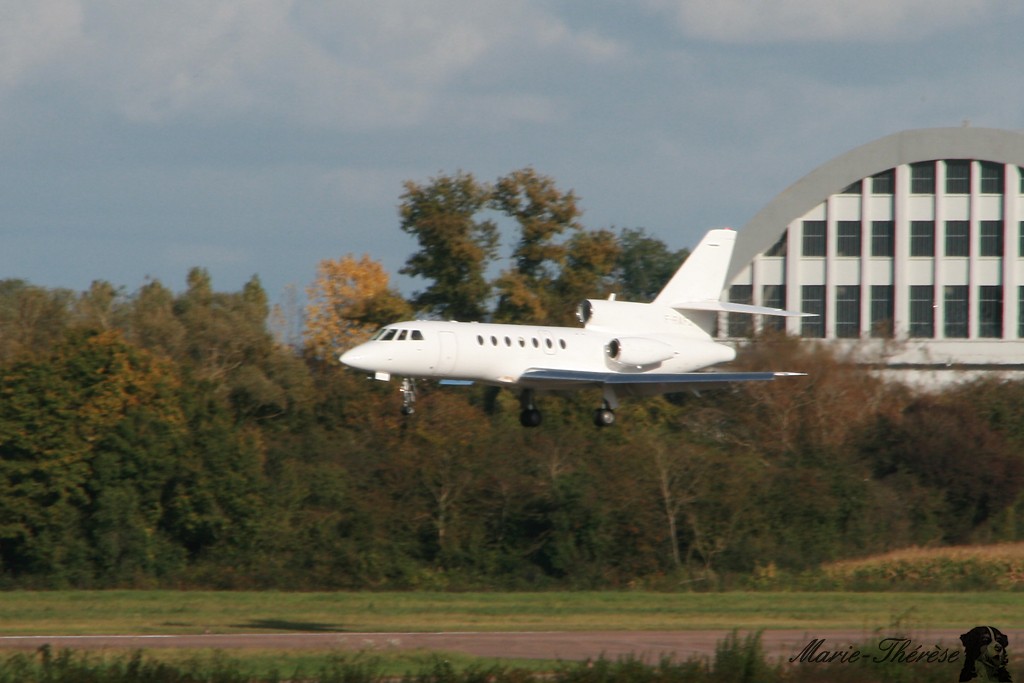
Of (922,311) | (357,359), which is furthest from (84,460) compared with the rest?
(922,311)

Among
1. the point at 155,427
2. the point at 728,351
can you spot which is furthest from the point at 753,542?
the point at 155,427

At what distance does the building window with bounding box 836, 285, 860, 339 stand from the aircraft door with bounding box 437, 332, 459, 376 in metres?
32.0

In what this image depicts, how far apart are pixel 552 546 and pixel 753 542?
20.2ft

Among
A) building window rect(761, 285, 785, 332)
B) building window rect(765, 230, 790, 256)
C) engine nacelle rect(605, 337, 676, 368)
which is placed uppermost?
building window rect(765, 230, 790, 256)

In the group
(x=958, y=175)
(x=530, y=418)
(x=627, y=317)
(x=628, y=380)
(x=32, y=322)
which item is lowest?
(x=530, y=418)

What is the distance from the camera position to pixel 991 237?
55406 millimetres

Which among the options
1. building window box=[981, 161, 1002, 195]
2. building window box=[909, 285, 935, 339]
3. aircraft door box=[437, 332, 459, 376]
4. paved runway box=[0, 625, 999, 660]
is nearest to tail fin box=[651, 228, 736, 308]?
aircraft door box=[437, 332, 459, 376]

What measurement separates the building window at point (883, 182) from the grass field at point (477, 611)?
79.9 feet

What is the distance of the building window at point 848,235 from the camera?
56312mm

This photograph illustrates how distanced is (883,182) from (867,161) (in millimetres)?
1123

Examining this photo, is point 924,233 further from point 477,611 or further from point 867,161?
point 477,611

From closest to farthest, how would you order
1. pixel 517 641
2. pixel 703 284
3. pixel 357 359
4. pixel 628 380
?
pixel 517 641
pixel 357 359
pixel 628 380
pixel 703 284

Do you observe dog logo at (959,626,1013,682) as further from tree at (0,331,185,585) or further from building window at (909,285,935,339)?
building window at (909,285,935,339)

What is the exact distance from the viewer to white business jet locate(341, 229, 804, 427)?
27312mm
